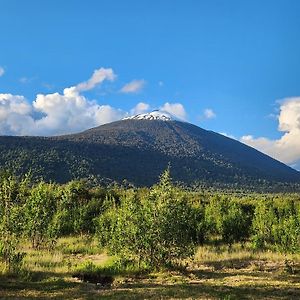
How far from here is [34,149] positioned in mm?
149000

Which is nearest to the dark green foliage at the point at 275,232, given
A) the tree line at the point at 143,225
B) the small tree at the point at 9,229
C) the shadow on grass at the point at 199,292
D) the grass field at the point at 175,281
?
the tree line at the point at 143,225

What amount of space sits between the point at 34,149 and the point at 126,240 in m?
133

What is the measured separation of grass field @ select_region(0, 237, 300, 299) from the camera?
569 inches

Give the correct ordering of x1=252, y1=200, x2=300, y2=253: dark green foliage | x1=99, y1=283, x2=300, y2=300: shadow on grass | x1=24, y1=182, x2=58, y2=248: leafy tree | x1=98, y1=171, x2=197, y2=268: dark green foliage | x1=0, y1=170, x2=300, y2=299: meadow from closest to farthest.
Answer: x1=99, y1=283, x2=300, y2=300: shadow on grass, x1=0, y1=170, x2=300, y2=299: meadow, x1=98, y1=171, x2=197, y2=268: dark green foliage, x1=24, y1=182, x2=58, y2=248: leafy tree, x1=252, y1=200, x2=300, y2=253: dark green foliage

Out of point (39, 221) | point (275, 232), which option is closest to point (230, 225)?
point (275, 232)

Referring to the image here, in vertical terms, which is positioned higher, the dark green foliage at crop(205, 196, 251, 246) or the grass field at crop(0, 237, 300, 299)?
the dark green foliage at crop(205, 196, 251, 246)

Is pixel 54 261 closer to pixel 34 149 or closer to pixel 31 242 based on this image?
pixel 31 242

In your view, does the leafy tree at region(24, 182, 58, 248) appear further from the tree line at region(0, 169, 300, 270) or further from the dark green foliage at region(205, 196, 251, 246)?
the dark green foliage at region(205, 196, 251, 246)

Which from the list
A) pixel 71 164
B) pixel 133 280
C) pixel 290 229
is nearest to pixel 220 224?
pixel 290 229


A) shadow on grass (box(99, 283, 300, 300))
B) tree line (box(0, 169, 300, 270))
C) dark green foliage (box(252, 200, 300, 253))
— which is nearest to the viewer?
shadow on grass (box(99, 283, 300, 300))

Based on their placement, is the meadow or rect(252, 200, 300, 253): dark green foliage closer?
the meadow

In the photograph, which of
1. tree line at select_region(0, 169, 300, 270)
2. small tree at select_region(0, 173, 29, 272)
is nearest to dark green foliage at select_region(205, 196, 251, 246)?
tree line at select_region(0, 169, 300, 270)

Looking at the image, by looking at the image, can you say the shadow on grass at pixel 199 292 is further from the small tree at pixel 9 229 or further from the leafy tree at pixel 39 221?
the leafy tree at pixel 39 221

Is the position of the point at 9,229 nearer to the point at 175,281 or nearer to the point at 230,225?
the point at 175,281
